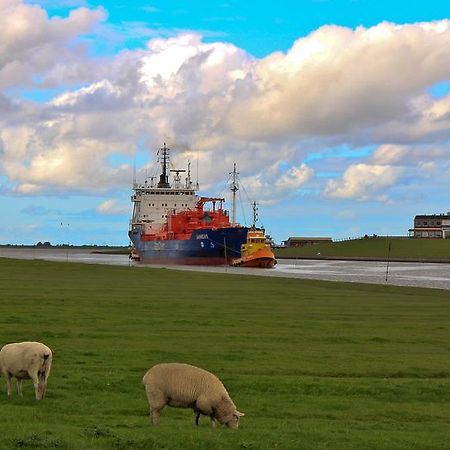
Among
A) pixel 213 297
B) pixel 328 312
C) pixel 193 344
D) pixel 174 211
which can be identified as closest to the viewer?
pixel 193 344

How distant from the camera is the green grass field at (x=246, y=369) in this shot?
37.7 ft

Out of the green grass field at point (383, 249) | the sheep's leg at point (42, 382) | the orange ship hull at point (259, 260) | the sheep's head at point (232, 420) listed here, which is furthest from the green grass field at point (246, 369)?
the green grass field at point (383, 249)

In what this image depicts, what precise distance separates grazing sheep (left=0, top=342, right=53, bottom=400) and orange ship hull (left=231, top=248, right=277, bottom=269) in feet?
285

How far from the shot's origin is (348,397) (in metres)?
15.2

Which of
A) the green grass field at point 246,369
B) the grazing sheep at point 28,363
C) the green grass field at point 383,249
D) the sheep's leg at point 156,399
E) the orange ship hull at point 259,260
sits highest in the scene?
the green grass field at point 383,249

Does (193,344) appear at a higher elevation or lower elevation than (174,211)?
lower

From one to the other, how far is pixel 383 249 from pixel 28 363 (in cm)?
16577

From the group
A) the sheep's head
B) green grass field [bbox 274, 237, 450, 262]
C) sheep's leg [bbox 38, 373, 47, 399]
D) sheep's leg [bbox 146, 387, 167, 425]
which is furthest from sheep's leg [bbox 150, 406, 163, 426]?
green grass field [bbox 274, 237, 450, 262]

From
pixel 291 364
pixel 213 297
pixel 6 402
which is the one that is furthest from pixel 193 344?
pixel 213 297

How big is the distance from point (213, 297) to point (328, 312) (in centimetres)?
834

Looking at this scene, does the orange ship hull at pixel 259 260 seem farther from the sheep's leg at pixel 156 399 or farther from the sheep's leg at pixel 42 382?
the sheep's leg at pixel 156 399

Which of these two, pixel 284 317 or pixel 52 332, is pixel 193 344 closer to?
pixel 52 332

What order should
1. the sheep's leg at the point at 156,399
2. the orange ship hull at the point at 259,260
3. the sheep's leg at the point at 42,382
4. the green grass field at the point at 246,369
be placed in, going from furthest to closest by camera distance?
1. the orange ship hull at the point at 259,260
2. the sheep's leg at the point at 42,382
3. the sheep's leg at the point at 156,399
4. the green grass field at the point at 246,369

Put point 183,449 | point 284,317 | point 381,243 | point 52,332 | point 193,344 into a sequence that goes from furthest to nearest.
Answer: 1. point 381,243
2. point 284,317
3. point 52,332
4. point 193,344
5. point 183,449
